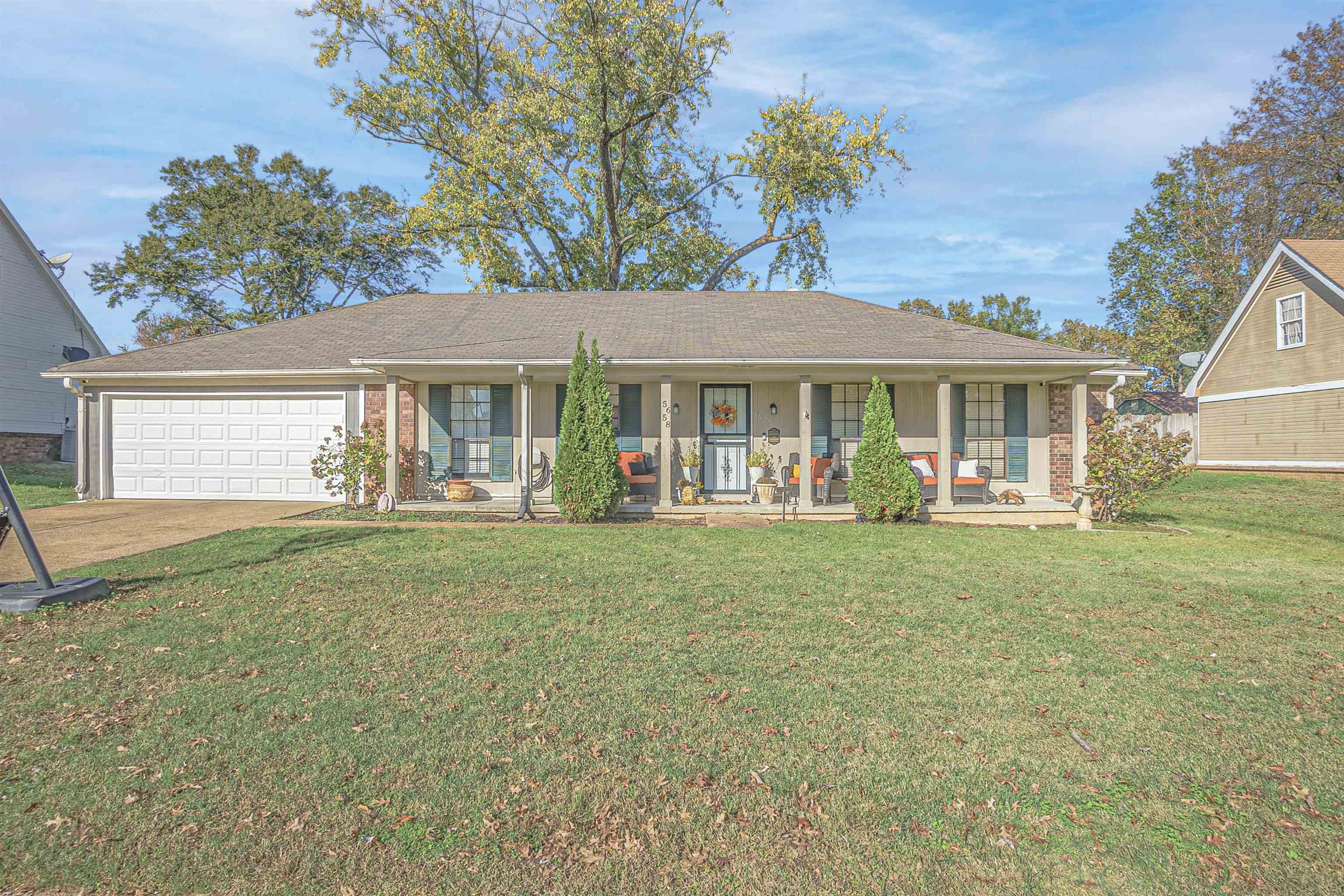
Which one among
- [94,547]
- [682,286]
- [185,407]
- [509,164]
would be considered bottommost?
[94,547]

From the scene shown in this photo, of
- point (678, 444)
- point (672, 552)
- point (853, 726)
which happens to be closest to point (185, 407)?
point (678, 444)

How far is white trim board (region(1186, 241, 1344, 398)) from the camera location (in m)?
16.3

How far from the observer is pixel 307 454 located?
41.0ft

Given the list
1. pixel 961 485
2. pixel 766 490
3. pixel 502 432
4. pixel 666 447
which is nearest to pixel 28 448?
pixel 502 432

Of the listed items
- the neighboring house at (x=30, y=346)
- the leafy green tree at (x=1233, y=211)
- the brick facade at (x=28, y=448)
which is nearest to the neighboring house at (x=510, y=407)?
the brick facade at (x=28, y=448)

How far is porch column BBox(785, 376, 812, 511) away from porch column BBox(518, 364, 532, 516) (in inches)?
165

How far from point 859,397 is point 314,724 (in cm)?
1049

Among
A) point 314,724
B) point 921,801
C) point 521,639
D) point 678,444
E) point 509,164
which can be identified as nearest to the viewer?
point 921,801

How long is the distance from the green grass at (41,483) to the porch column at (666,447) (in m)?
10.5

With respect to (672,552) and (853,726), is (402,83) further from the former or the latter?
(853,726)

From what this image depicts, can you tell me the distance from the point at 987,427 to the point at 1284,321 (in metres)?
12.4

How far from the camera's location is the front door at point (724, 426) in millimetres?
12367

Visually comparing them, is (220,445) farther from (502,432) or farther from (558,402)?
(558,402)

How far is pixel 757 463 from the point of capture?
466 inches
